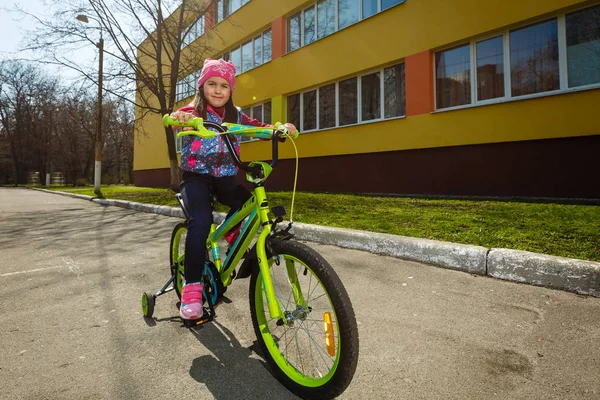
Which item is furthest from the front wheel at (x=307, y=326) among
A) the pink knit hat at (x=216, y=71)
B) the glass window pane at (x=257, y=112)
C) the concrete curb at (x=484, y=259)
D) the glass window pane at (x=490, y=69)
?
the glass window pane at (x=257, y=112)

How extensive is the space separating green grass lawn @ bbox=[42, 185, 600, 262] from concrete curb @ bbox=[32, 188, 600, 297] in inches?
11.8

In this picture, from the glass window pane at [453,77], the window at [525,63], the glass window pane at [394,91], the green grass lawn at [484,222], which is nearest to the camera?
the green grass lawn at [484,222]

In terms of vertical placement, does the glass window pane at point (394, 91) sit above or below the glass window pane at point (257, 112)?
below

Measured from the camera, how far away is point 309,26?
1318 cm

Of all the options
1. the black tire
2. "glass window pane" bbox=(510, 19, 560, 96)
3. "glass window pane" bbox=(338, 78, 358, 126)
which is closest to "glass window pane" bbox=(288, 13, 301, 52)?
"glass window pane" bbox=(338, 78, 358, 126)

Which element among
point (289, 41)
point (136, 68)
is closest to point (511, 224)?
point (289, 41)

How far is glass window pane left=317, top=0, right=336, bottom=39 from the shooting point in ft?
40.2

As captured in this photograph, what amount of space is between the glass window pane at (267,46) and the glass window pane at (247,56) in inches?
41.8

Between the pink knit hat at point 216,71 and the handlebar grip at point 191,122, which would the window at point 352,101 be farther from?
the handlebar grip at point 191,122

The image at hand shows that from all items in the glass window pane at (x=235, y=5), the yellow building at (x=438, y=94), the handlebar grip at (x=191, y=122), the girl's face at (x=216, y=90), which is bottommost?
the handlebar grip at (x=191, y=122)

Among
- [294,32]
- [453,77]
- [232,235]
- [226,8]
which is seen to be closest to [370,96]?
[453,77]

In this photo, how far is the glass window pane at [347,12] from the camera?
11.5m

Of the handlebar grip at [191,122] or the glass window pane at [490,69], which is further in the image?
the glass window pane at [490,69]

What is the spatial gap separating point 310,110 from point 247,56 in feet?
18.3
